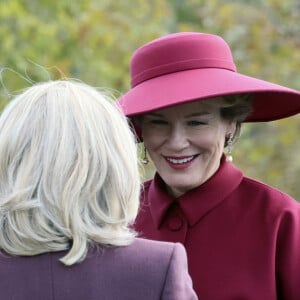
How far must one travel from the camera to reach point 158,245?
2.40 metres

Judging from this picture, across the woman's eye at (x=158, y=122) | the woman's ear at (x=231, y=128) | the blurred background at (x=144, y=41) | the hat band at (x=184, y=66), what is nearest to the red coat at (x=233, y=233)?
the woman's ear at (x=231, y=128)

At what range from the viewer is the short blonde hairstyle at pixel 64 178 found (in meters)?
2.33

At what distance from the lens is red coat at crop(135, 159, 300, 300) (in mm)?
2965

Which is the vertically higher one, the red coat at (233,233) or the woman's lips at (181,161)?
the woman's lips at (181,161)

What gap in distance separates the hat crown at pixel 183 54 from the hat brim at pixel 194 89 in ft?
0.07

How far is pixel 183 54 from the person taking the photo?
3.12m

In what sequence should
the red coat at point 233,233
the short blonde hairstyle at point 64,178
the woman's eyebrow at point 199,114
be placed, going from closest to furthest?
1. the short blonde hairstyle at point 64,178
2. the red coat at point 233,233
3. the woman's eyebrow at point 199,114

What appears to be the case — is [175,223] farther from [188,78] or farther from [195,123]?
[188,78]

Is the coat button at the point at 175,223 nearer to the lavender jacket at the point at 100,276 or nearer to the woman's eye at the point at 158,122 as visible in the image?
the woman's eye at the point at 158,122

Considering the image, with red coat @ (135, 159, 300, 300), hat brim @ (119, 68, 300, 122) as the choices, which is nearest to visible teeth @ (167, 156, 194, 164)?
red coat @ (135, 159, 300, 300)

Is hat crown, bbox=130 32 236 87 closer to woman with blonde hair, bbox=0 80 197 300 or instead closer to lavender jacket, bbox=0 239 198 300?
woman with blonde hair, bbox=0 80 197 300

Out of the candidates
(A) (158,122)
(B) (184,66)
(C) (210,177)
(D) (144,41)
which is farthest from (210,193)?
(D) (144,41)

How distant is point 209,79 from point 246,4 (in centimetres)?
847

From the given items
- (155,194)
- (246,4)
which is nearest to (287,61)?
(246,4)
